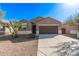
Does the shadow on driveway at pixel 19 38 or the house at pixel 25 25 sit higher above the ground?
the house at pixel 25 25

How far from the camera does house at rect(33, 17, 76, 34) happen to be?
18.2 ft

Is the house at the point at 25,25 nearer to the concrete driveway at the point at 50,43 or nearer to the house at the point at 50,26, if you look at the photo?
the house at the point at 50,26

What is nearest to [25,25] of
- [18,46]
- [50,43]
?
[18,46]

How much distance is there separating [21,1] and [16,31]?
0.66 meters

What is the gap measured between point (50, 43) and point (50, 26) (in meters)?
0.38

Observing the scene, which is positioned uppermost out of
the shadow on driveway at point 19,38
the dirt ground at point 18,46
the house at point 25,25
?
the house at point 25,25

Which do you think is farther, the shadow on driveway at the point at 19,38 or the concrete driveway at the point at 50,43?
the shadow on driveway at the point at 19,38

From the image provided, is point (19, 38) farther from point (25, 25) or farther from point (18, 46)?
point (25, 25)

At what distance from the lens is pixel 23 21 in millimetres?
5594

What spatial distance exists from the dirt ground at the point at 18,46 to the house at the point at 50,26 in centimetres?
30

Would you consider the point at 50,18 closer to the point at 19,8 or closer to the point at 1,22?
the point at 19,8

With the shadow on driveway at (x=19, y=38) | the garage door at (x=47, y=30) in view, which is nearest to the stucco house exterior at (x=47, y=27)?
the garage door at (x=47, y=30)

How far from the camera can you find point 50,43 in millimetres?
5531

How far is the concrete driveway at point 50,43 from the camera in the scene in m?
5.50
